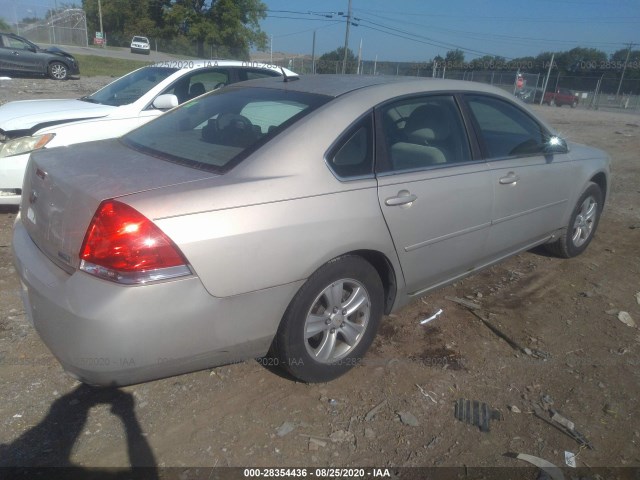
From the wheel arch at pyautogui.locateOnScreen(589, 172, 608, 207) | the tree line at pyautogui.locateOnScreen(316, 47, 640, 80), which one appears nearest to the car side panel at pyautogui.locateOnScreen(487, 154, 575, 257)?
the wheel arch at pyautogui.locateOnScreen(589, 172, 608, 207)

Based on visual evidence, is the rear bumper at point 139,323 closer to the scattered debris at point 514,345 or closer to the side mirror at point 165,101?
the scattered debris at point 514,345

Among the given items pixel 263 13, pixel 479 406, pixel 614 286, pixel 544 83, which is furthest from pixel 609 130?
pixel 263 13

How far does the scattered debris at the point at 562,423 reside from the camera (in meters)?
2.49

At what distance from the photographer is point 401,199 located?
2.81 m

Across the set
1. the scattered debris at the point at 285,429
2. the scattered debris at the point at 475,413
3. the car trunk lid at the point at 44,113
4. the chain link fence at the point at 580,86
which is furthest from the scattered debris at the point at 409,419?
the chain link fence at the point at 580,86

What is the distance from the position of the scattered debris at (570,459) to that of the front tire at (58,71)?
2306 cm

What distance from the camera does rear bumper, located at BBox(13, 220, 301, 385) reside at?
6.59 feet

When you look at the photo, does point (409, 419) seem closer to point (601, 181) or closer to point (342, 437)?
point (342, 437)

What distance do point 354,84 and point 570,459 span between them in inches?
91.7

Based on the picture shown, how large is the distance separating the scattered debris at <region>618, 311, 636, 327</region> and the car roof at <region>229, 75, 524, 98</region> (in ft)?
6.46

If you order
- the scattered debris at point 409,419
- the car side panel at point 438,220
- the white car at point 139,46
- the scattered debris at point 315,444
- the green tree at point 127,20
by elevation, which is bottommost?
the scattered debris at point 315,444

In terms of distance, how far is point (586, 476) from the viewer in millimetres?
2277

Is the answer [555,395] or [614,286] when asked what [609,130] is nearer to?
[614,286]

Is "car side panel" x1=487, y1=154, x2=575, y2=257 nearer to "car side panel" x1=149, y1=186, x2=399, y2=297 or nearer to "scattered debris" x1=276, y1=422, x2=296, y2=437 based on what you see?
"car side panel" x1=149, y1=186, x2=399, y2=297
